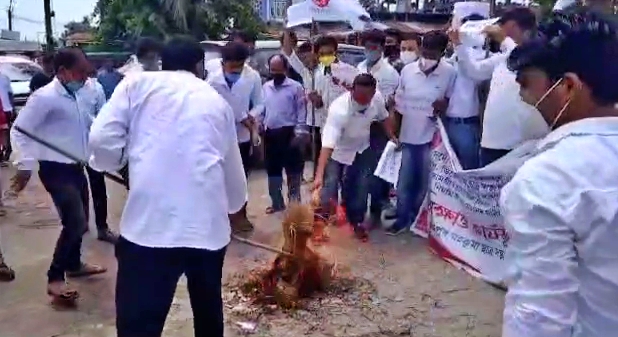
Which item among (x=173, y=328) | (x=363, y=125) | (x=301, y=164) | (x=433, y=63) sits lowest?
(x=173, y=328)

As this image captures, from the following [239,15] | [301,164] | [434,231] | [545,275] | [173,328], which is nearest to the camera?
[545,275]

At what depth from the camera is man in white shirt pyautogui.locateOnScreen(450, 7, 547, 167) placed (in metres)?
5.77

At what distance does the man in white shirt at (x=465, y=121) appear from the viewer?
6824 millimetres

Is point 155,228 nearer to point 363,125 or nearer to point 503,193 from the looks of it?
point 503,193

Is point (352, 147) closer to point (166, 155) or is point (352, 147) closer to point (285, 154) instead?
point (285, 154)

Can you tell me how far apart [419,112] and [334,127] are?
781 mm

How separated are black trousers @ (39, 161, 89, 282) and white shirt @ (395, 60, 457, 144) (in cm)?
296

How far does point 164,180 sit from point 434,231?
3.88 metres

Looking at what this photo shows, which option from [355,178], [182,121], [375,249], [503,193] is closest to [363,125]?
[355,178]

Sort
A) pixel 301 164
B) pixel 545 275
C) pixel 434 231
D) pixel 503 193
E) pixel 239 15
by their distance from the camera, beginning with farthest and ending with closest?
pixel 239 15 < pixel 301 164 < pixel 434 231 < pixel 503 193 < pixel 545 275

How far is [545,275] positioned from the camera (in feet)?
5.36

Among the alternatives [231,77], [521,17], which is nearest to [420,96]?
[521,17]

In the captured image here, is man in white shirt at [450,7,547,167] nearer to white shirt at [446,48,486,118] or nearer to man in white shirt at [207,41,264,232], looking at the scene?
white shirt at [446,48,486,118]

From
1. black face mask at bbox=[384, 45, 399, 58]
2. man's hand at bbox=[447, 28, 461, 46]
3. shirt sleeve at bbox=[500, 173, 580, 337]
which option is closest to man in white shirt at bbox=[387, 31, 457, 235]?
man's hand at bbox=[447, 28, 461, 46]
